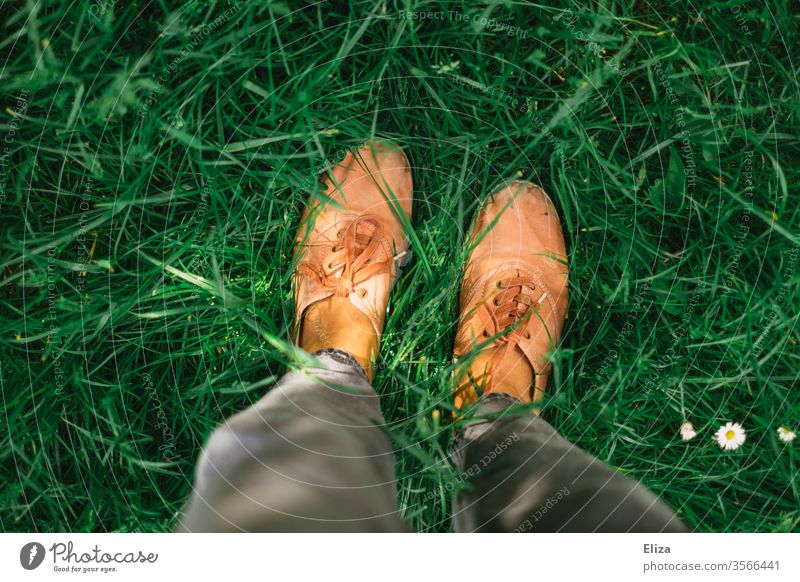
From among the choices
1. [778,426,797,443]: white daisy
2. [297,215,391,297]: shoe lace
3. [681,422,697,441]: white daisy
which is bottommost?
[778,426,797,443]: white daisy

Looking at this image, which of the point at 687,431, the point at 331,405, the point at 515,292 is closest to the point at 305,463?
the point at 331,405

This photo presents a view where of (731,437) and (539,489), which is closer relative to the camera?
(539,489)

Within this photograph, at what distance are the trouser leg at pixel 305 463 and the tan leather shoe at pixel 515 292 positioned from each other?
17 cm

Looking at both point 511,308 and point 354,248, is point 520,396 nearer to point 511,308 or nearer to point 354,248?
point 511,308

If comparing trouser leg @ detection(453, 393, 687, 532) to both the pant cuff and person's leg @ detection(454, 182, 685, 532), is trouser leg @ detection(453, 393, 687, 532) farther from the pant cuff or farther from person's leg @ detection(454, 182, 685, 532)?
the pant cuff

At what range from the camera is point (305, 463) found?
67 centimetres

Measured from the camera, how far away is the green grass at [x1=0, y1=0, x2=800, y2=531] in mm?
794

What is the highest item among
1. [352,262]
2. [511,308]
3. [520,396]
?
[352,262]

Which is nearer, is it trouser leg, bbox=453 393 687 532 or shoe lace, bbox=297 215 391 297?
trouser leg, bbox=453 393 687 532

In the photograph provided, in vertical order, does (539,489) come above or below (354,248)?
below

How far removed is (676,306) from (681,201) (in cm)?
16

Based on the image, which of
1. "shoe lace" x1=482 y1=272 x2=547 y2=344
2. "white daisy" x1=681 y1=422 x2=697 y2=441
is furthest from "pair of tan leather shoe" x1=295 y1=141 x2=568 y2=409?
"white daisy" x1=681 y1=422 x2=697 y2=441

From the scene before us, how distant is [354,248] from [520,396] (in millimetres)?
353
